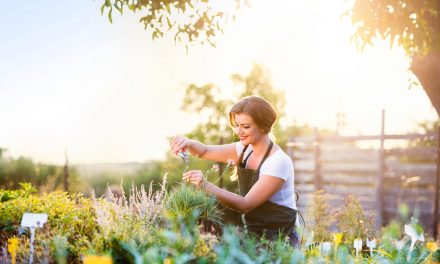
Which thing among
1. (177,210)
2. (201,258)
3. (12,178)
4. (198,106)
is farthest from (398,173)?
(201,258)

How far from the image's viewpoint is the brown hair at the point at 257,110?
3730mm

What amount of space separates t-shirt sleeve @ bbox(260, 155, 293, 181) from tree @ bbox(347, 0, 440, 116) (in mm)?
2364

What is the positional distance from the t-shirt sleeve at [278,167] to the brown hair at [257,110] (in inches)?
9.5

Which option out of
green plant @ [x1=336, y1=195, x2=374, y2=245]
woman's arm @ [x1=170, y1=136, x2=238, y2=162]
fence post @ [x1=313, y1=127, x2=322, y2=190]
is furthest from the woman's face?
fence post @ [x1=313, y1=127, x2=322, y2=190]

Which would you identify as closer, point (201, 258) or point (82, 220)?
point (201, 258)

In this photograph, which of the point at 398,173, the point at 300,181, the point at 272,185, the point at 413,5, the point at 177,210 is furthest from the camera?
the point at 300,181

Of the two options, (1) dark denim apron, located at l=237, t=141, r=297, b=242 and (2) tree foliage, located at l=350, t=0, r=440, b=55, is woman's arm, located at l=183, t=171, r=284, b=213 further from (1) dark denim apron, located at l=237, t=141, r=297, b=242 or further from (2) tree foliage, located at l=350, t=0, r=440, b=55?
(2) tree foliage, located at l=350, t=0, r=440, b=55

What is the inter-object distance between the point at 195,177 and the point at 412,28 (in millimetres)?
3342

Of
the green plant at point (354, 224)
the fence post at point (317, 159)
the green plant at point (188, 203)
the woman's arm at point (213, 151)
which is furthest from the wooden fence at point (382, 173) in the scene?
the green plant at point (188, 203)

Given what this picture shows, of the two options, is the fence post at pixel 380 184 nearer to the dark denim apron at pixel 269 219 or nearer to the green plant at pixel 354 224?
the green plant at pixel 354 224

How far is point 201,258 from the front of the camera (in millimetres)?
2268

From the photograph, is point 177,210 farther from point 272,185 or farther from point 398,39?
point 398,39

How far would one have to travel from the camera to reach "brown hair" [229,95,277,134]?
12.2 feet

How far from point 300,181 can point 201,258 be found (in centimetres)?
1091
